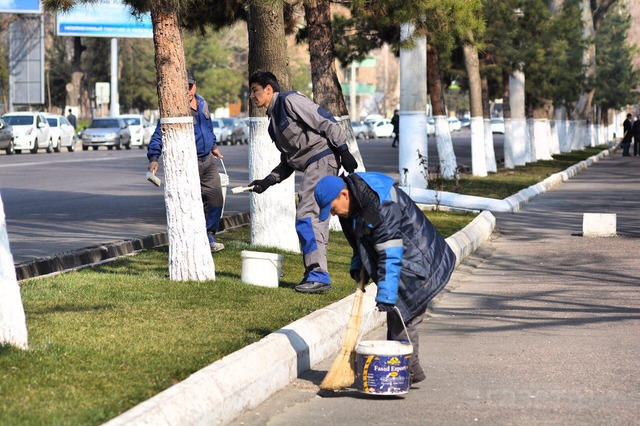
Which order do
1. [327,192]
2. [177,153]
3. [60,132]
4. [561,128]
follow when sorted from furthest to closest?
[561,128], [60,132], [177,153], [327,192]

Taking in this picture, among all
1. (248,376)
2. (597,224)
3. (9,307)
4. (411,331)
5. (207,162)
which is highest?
(207,162)

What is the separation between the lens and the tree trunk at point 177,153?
1023cm

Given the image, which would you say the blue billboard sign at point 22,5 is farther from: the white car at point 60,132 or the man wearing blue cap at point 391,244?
the white car at point 60,132

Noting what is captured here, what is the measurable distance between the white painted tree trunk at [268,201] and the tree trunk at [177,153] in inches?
91.2

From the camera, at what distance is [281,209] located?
42.3ft

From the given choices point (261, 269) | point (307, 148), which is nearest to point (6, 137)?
point (261, 269)

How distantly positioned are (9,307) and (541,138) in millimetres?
42522

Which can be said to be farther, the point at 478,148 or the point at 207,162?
the point at 478,148

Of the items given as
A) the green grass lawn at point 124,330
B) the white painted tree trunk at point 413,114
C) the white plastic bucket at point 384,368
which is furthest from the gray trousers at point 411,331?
the white painted tree trunk at point 413,114

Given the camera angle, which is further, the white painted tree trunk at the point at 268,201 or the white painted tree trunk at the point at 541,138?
the white painted tree trunk at the point at 541,138

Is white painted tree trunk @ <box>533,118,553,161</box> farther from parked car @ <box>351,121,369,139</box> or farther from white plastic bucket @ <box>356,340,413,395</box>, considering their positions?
parked car @ <box>351,121,369,139</box>

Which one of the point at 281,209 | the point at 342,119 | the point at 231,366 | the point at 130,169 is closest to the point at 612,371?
the point at 231,366

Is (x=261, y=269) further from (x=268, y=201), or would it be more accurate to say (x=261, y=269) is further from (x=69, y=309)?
(x=268, y=201)

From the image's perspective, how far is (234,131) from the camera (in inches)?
2854
